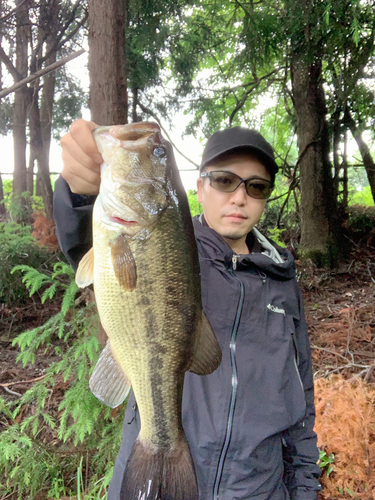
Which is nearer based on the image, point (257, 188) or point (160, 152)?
point (160, 152)

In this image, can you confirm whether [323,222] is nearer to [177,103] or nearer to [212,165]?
[177,103]

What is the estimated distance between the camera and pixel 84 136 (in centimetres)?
136

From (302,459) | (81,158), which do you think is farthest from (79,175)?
(302,459)

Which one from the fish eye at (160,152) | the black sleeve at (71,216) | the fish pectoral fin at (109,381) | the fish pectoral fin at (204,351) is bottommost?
the fish pectoral fin at (109,381)

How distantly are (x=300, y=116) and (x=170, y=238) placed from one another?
6.92 m

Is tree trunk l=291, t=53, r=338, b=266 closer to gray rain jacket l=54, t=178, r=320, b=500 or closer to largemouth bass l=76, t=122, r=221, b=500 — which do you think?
gray rain jacket l=54, t=178, r=320, b=500

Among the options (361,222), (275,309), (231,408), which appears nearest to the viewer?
(231,408)

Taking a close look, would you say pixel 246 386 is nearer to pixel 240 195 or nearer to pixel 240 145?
pixel 240 195

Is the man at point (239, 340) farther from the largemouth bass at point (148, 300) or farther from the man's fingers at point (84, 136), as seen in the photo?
the largemouth bass at point (148, 300)

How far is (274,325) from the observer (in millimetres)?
1922

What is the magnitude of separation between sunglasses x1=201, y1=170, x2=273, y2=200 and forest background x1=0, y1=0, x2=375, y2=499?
61.2 inches

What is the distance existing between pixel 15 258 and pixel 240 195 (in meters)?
4.82

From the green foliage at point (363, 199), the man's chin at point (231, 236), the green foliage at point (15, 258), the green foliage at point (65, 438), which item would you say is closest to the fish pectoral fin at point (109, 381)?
the man's chin at point (231, 236)

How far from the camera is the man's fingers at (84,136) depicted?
1357mm
